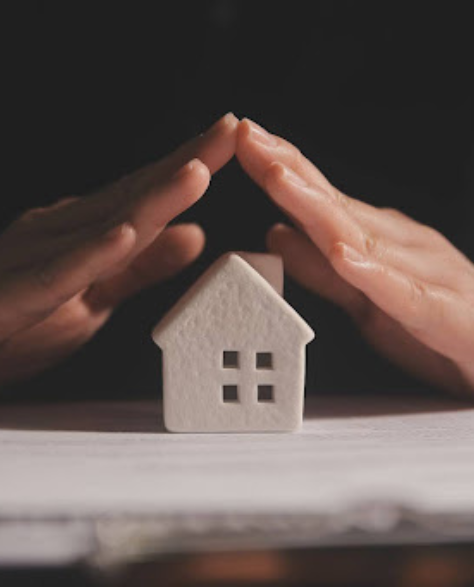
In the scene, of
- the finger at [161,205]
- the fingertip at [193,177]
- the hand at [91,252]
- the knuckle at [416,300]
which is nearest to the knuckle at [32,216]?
the hand at [91,252]

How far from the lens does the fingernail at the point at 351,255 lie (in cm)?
60

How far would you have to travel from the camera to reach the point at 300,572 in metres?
0.49

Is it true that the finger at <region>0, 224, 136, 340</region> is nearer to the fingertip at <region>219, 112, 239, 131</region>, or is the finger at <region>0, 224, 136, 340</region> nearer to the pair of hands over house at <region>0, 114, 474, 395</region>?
the pair of hands over house at <region>0, 114, 474, 395</region>

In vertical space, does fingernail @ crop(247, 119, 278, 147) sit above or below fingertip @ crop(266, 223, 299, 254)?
above

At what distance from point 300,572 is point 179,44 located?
680mm

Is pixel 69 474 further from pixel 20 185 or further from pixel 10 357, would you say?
pixel 20 185

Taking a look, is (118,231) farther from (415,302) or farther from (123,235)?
(415,302)

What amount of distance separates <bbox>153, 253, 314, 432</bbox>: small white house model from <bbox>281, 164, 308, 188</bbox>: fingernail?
0.07 meters

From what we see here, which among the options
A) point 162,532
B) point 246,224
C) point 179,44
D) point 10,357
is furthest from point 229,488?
point 179,44

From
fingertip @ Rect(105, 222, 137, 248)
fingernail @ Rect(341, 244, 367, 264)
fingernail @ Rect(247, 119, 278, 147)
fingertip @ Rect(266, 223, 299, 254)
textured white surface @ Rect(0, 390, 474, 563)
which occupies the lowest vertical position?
textured white surface @ Rect(0, 390, 474, 563)

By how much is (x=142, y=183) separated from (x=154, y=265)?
85 millimetres

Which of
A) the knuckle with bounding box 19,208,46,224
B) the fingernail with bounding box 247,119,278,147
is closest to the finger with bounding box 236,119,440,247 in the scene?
the fingernail with bounding box 247,119,278,147

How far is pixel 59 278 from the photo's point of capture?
2.08 feet

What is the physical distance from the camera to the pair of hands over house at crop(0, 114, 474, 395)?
2.02 feet
